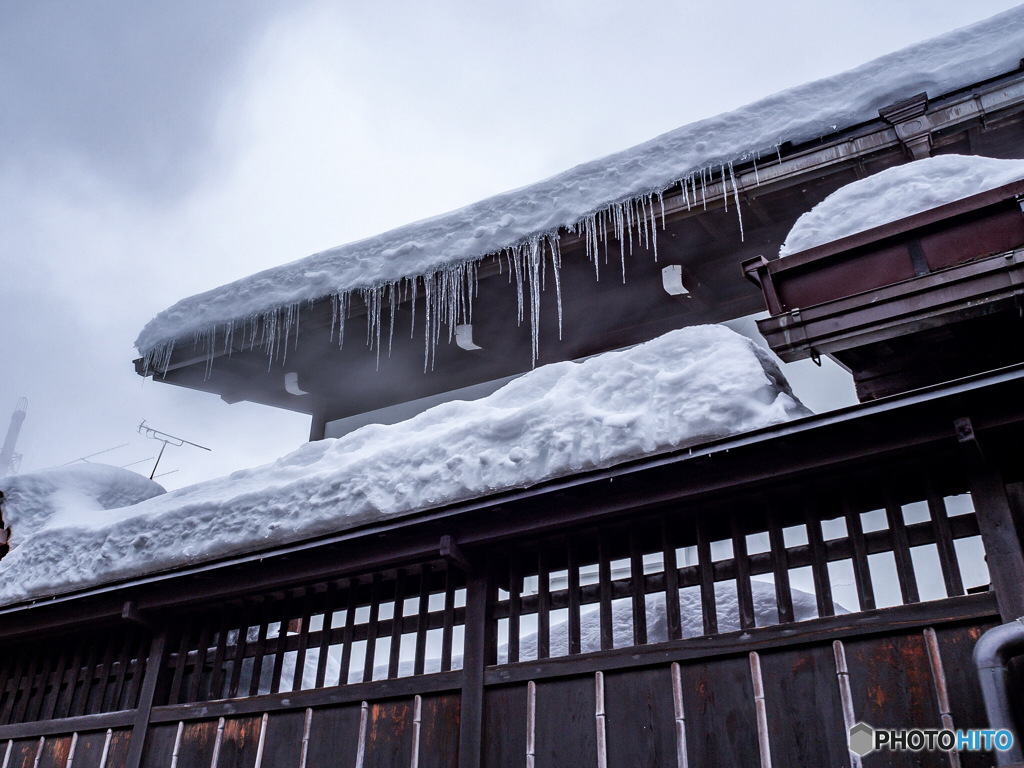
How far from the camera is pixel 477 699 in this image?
4.87 meters

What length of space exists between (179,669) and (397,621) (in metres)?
1.99

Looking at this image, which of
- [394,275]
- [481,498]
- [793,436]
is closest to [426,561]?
[481,498]

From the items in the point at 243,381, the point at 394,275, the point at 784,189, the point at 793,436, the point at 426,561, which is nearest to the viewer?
the point at 793,436

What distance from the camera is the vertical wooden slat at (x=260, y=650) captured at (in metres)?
5.81

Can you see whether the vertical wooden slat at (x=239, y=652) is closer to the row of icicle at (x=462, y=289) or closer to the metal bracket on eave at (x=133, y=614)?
the metal bracket on eave at (x=133, y=614)

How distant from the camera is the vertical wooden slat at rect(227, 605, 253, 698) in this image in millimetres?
5926

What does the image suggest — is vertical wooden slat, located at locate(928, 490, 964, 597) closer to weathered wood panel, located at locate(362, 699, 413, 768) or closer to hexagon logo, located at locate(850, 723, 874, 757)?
hexagon logo, located at locate(850, 723, 874, 757)

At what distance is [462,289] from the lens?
7.35 meters

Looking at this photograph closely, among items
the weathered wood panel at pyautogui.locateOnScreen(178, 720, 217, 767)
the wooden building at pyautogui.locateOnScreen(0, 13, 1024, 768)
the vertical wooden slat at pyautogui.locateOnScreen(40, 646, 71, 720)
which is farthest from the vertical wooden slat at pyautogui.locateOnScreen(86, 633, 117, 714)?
the weathered wood panel at pyautogui.locateOnScreen(178, 720, 217, 767)

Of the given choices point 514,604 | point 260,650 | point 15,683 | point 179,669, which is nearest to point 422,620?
point 514,604

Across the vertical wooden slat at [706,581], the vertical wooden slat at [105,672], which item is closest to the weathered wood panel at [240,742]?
the vertical wooden slat at [105,672]

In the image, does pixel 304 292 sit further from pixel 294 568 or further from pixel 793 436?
pixel 793 436

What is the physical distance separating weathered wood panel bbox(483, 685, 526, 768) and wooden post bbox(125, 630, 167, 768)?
2.82m

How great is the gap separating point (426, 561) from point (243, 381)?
14.5 ft
